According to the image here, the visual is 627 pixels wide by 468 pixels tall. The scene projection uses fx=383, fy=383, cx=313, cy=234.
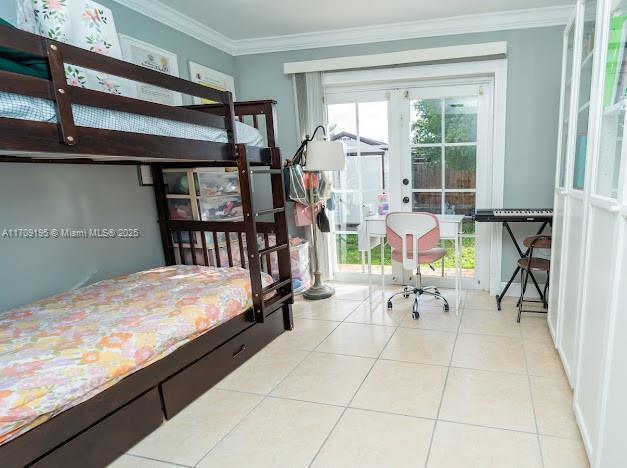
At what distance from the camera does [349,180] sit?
12.5ft

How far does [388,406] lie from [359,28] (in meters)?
3.00

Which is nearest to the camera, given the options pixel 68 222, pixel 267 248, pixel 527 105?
pixel 68 222

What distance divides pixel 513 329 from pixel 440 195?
1.35m

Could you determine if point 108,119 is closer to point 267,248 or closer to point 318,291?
point 267,248

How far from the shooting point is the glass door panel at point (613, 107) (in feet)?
4.45

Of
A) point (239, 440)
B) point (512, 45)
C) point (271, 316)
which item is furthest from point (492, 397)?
point (512, 45)

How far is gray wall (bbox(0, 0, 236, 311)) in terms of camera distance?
2094 millimetres

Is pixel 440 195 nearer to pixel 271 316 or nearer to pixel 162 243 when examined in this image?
pixel 271 316

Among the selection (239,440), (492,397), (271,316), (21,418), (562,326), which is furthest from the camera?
(271,316)

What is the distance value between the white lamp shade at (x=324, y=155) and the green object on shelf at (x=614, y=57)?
1.97 m

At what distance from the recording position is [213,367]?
215 cm

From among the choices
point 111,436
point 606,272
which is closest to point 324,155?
point 606,272

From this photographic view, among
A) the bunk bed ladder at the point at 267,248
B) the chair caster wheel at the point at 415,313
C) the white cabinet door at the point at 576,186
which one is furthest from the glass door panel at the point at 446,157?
the bunk bed ladder at the point at 267,248

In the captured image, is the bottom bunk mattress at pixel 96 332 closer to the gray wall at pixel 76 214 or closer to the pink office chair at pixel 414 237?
the gray wall at pixel 76 214
